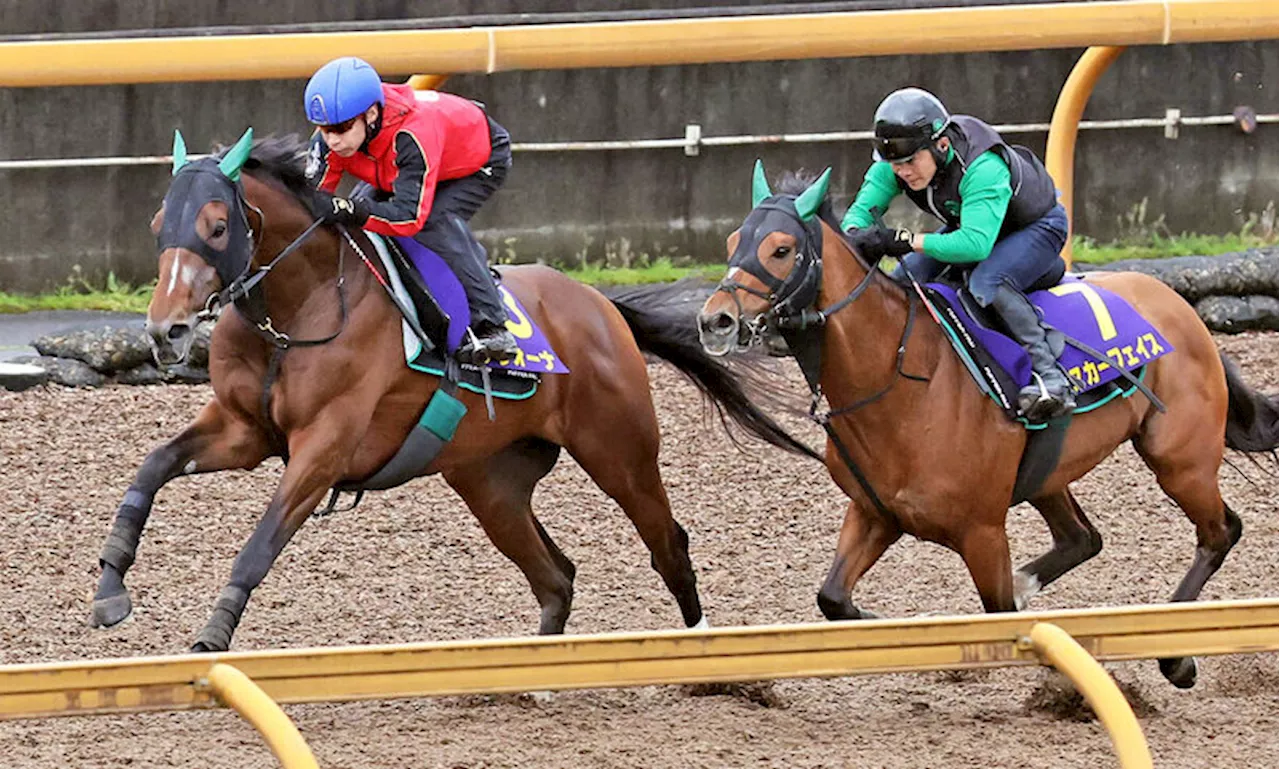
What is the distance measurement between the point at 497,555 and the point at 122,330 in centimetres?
245

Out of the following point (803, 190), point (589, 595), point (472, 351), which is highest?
point (803, 190)

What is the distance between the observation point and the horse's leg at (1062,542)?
6719 mm

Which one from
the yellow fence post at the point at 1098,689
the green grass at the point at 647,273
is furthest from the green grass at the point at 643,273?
the yellow fence post at the point at 1098,689

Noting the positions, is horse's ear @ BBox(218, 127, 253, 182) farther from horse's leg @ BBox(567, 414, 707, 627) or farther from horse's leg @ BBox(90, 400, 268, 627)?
horse's leg @ BBox(567, 414, 707, 627)

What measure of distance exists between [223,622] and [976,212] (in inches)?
85.0

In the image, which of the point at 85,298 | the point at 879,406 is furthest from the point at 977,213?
the point at 85,298

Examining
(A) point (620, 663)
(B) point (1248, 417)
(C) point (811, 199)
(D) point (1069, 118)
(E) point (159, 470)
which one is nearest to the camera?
(A) point (620, 663)

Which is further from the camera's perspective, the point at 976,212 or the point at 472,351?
the point at 472,351

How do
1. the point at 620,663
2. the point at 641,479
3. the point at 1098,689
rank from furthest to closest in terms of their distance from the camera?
the point at 641,479
the point at 620,663
the point at 1098,689

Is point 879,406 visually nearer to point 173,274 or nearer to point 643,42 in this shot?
point 173,274

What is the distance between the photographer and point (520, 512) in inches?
262

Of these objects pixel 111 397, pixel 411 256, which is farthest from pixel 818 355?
pixel 111 397

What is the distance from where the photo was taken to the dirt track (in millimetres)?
5754

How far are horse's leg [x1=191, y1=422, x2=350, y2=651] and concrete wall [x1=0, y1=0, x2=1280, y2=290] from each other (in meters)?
5.26
